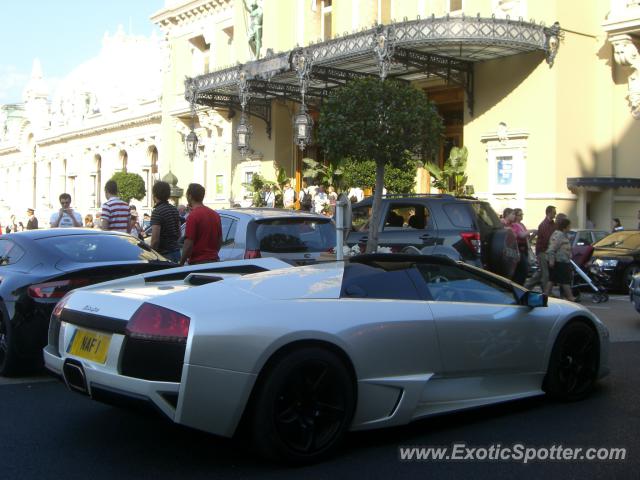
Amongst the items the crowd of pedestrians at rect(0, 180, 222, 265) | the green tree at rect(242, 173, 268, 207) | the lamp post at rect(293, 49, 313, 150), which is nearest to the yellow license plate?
the crowd of pedestrians at rect(0, 180, 222, 265)

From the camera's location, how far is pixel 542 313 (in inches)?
241

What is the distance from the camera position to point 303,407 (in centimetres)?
472

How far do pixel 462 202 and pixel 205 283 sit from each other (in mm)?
7203

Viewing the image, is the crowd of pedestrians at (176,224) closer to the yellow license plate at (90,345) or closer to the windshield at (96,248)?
the windshield at (96,248)

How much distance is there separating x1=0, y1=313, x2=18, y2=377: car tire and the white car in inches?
72.4

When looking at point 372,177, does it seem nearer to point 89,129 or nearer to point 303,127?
point 303,127

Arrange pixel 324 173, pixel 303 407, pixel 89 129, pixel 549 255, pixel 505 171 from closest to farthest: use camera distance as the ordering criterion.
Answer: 1. pixel 303 407
2. pixel 549 255
3. pixel 505 171
4. pixel 324 173
5. pixel 89 129

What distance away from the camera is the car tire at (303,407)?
14.9 feet

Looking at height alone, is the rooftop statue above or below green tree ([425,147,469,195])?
above

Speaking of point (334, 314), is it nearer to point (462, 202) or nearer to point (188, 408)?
point (188, 408)

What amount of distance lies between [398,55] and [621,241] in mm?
7057

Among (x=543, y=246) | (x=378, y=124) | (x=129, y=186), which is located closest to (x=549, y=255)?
(x=543, y=246)

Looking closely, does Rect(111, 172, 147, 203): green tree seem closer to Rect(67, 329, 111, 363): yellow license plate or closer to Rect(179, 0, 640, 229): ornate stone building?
Rect(179, 0, 640, 229): ornate stone building

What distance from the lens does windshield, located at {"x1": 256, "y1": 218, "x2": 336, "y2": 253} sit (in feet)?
32.1
